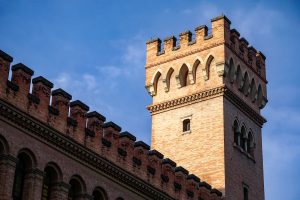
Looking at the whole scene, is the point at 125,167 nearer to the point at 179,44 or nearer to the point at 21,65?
the point at 21,65

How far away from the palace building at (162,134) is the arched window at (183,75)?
1cm

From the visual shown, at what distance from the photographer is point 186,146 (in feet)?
131

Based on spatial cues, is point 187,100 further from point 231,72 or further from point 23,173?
point 23,173

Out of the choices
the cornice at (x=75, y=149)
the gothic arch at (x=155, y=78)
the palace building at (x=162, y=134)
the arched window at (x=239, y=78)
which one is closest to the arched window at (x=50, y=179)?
the palace building at (x=162, y=134)

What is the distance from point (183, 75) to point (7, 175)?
792 inches

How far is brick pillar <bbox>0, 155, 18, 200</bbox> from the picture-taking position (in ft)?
77.4

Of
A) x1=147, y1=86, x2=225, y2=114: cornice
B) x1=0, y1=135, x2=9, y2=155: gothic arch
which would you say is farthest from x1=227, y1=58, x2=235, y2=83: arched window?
x1=0, y1=135, x2=9, y2=155: gothic arch

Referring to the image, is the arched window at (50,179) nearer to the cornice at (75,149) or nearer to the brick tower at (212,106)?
the cornice at (75,149)

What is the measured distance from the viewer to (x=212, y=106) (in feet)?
131

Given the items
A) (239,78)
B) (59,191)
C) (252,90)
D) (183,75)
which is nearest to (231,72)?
(239,78)

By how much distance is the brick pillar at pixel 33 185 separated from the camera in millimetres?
24625

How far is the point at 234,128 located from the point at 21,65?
1746 cm

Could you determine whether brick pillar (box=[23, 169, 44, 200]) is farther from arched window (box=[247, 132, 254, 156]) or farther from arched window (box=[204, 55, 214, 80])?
arched window (box=[247, 132, 254, 156])

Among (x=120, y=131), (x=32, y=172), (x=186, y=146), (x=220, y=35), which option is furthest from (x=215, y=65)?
(x=32, y=172)
